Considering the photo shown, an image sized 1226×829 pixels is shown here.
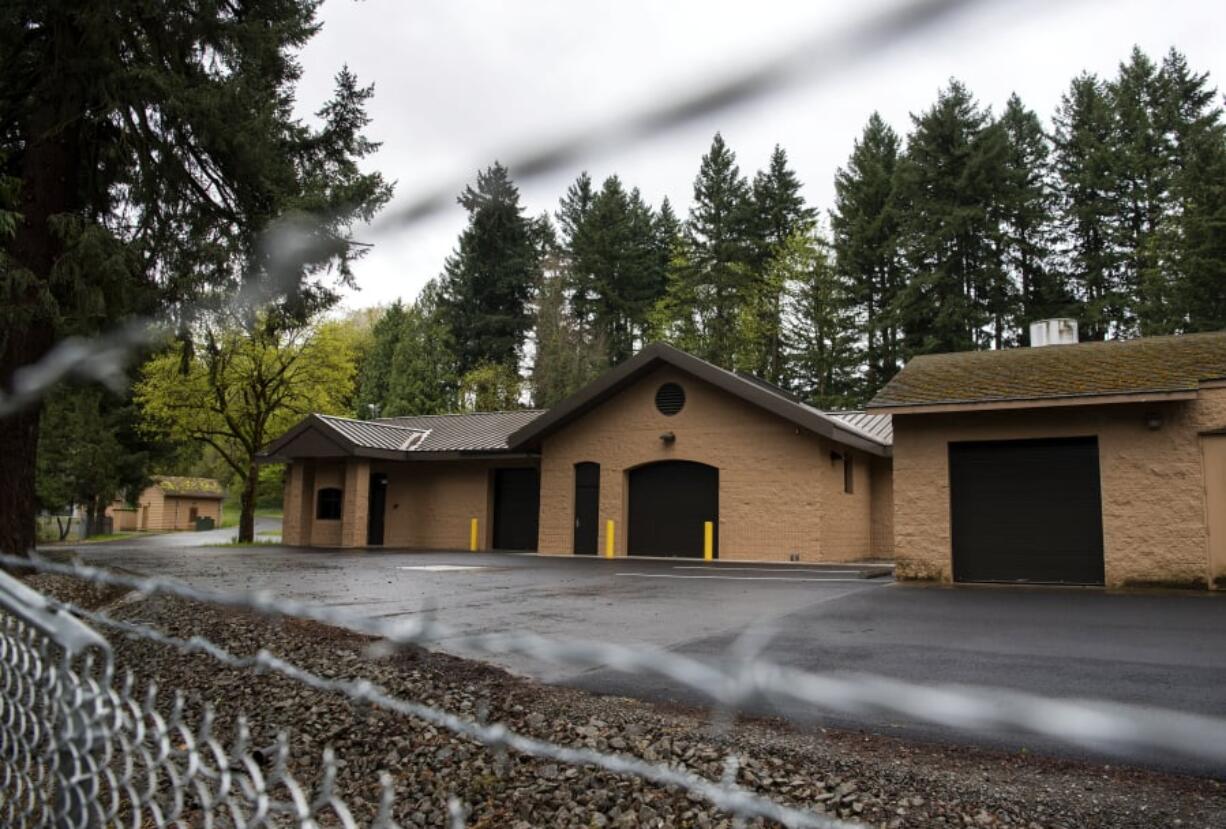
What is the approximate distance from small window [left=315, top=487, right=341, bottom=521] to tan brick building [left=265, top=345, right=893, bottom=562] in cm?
5

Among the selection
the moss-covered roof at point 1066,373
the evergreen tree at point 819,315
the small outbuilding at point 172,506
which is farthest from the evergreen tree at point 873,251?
the small outbuilding at point 172,506

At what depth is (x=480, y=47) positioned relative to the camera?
1.33 m

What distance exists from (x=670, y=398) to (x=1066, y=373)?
955 centimetres

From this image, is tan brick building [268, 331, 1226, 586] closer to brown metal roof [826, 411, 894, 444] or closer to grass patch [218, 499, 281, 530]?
brown metal roof [826, 411, 894, 444]

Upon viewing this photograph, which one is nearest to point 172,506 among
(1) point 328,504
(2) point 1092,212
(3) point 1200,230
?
(1) point 328,504

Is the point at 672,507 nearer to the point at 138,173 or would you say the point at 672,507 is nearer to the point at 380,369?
the point at 138,173

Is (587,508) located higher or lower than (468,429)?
lower

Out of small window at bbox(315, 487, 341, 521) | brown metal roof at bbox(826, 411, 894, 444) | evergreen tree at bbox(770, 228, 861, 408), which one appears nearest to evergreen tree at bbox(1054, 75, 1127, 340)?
evergreen tree at bbox(770, 228, 861, 408)

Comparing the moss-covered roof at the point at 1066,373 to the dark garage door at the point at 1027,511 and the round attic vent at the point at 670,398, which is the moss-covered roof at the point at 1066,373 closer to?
the dark garage door at the point at 1027,511

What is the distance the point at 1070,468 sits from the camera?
13.1 m

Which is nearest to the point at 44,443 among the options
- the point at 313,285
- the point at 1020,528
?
the point at 313,285

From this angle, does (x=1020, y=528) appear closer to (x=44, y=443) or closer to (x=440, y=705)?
(x=440, y=705)

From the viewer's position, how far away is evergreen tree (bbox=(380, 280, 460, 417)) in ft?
142

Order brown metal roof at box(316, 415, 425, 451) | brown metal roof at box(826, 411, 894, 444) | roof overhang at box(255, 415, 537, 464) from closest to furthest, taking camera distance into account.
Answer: brown metal roof at box(826, 411, 894, 444) < roof overhang at box(255, 415, 537, 464) < brown metal roof at box(316, 415, 425, 451)
